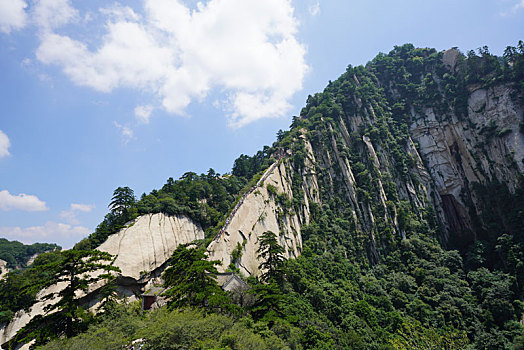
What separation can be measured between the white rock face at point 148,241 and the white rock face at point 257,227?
9.62 metres

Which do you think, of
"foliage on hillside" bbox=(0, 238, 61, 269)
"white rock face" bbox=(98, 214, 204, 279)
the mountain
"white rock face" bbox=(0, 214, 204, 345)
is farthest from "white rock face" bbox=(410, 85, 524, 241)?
"foliage on hillside" bbox=(0, 238, 61, 269)

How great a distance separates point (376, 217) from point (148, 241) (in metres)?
43.6

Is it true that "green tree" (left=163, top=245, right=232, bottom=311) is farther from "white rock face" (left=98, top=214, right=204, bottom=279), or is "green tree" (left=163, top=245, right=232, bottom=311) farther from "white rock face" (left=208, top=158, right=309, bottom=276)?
"white rock face" (left=98, top=214, right=204, bottom=279)

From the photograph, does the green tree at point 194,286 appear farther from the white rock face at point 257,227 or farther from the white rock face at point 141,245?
the white rock face at point 141,245

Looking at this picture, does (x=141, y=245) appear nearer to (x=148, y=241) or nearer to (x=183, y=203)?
(x=148, y=241)

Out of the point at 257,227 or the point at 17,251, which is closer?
the point at 257,227

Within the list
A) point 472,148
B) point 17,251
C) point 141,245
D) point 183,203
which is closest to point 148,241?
point 141,245

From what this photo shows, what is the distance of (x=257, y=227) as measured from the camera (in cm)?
3944

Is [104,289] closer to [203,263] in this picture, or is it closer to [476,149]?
[203,263]

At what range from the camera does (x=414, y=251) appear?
163 ft

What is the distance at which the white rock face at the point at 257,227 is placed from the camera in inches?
1302

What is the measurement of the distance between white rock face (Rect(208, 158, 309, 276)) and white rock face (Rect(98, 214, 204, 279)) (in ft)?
31.5

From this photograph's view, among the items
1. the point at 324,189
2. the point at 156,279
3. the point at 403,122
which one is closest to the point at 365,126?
the point at 403,122

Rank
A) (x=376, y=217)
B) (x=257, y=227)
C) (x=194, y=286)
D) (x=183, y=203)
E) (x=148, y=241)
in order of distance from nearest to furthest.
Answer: (x=194, y=286), (x=148, y=241), (x=257, y=227), (x=183, y=203), (x=376, y=217)
